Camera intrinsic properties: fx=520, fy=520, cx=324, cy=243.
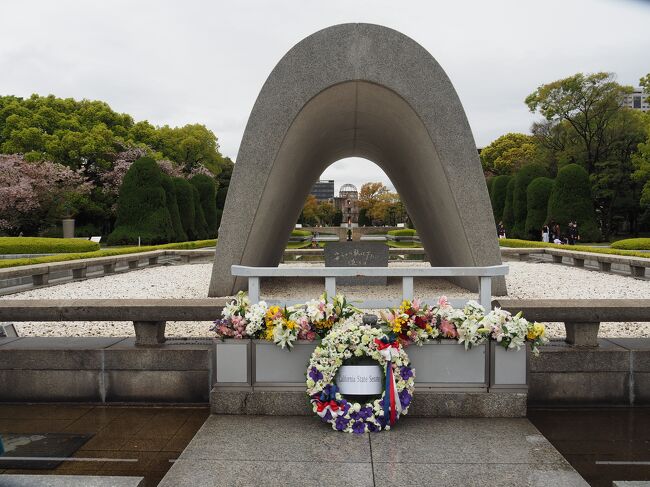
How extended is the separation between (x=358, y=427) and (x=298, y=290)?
7188 millimetres

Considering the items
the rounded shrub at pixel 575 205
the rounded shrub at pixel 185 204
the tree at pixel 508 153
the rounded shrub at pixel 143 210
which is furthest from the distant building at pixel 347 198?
the rounded shrub at pixel 143 210

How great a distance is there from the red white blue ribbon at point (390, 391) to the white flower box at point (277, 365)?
0.69m

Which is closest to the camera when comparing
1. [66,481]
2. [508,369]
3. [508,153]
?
[66,481]

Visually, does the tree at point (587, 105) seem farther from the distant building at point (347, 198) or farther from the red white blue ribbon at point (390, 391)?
the distant building at point (347, 198)

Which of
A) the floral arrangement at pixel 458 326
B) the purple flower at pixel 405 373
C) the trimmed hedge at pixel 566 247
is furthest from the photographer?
the trimmed hedge at pixel 566 247

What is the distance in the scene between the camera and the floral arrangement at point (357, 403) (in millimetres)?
4137

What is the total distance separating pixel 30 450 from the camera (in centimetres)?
395

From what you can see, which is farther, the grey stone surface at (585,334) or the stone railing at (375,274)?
the grey stone surface at (585,334)

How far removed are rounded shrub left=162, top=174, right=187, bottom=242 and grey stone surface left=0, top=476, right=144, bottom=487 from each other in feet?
94.7

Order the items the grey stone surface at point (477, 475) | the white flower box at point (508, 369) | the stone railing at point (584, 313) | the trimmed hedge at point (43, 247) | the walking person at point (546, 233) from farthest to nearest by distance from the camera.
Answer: the walking person at point (546, 233) → the trimmed hedge at point (43, 247) → the stone railing at point (584, 313) → the white flower box at point (508, 369) → the grey stone surface at point (477, 475)

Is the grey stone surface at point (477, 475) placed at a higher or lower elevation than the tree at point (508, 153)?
lower

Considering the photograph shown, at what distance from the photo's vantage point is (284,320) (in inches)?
172

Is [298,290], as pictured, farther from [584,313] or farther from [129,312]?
[584,313]

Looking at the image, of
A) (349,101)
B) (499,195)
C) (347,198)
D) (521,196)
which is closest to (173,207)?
(521,196)
